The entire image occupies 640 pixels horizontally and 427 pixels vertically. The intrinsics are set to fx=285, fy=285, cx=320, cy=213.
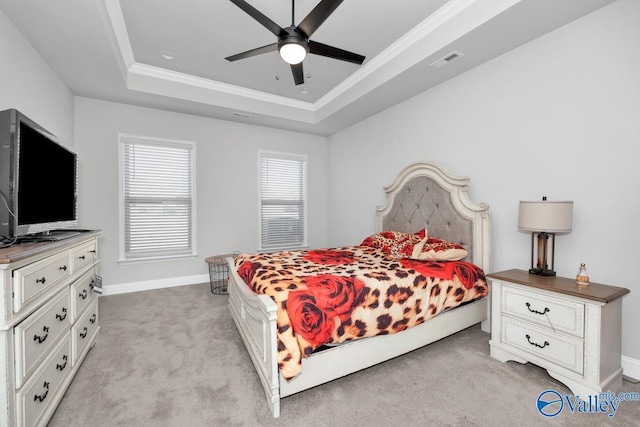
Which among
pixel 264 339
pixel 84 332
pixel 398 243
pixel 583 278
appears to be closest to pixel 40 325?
pixel 84 332

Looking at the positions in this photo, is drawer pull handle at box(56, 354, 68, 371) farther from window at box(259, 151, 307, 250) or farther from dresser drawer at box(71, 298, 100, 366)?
window at box(259, 151, 307, 250)

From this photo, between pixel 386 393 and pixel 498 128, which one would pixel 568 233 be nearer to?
pixel 498 128

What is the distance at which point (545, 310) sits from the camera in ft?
6.64

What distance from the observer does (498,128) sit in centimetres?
286

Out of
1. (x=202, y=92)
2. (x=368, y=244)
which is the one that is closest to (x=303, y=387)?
(x=368, y=244)

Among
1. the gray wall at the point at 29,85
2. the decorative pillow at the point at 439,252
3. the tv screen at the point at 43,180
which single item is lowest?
the decorative pillow at the point at 439,252

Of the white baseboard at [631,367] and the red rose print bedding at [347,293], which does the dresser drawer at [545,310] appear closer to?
the red rose print bedding at [347,293]

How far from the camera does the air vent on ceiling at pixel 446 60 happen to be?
277cm

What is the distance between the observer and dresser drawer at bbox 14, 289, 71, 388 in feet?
4.28

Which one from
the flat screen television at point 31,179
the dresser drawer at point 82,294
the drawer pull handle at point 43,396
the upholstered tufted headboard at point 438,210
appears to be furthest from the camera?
the upholstered tufted headboard at point 438,210

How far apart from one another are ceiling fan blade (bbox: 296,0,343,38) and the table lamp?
202cm

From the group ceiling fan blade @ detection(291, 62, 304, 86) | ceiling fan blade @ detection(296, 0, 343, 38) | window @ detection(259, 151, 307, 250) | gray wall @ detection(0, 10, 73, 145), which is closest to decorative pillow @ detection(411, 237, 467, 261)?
ceiling fan blade @ detection(291, 62, 304, 86)

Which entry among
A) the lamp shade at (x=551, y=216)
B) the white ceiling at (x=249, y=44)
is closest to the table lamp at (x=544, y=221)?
the lamp shade at (x=551, y=216)

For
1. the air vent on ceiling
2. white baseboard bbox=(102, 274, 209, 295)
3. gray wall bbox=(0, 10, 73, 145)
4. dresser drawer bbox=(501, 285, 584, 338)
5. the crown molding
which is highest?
the crown molding
